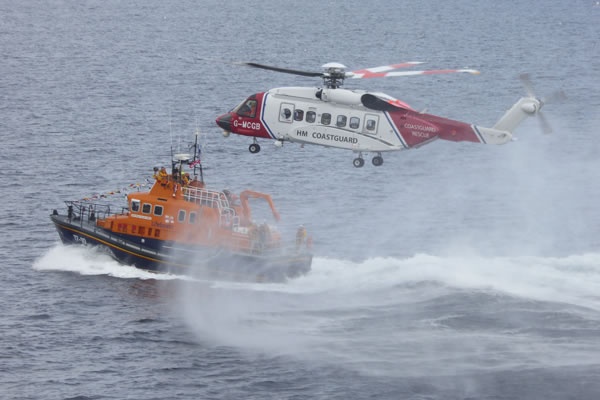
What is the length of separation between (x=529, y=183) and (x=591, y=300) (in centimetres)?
3817

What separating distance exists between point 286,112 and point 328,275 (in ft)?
53.6

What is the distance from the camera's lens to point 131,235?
2613 inches

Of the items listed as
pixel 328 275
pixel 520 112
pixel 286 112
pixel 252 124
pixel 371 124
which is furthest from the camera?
pixel 328 275

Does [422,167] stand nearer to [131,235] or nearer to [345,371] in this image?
[131,235]

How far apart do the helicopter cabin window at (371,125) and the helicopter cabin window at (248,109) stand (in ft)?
21.2

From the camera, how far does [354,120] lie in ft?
165

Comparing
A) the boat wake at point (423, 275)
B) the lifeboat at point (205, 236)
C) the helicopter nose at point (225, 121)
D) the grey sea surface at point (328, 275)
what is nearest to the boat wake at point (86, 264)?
the boat wake at point (423, 275)

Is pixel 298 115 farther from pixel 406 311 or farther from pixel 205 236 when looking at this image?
pixel 205 236

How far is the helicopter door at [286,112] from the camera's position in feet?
170

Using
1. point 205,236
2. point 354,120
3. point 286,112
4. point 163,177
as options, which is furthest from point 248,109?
point 205,236

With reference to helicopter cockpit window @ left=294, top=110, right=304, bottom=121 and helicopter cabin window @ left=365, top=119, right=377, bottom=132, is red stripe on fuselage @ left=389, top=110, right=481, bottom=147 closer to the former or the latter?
helicopter cabin window @ left=365, top=119, right=377, bottom=132

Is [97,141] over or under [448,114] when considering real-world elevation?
under

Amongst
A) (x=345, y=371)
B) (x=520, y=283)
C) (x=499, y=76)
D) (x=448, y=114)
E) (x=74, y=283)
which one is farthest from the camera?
(x=499, y=76)

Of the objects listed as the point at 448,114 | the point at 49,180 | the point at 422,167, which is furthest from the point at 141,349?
the point at 448,114
